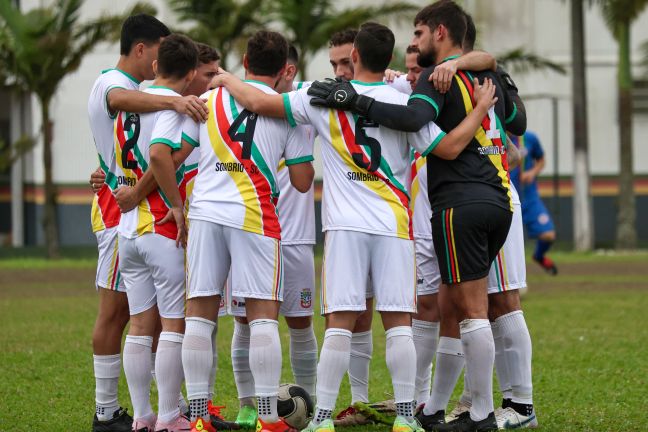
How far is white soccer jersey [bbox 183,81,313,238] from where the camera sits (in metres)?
6.85

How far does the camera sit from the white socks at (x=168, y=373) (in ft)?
22.8

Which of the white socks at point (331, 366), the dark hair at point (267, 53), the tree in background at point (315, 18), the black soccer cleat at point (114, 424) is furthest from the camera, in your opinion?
the tree in background at point (315, 18)

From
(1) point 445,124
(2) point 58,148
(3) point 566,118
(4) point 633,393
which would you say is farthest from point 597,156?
(1) point 445,124

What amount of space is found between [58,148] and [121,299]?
2337 cm

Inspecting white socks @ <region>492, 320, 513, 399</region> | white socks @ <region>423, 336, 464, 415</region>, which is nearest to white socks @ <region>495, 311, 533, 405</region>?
white socks @ <region>492, 320, 513, 399</region>

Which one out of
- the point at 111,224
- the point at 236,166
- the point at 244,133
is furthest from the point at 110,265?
the point at 244,133

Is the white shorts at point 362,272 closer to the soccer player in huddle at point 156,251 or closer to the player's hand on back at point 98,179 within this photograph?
the soccer player in huddle at point 156,251

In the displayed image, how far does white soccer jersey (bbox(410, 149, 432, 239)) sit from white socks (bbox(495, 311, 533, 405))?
0.86 meters

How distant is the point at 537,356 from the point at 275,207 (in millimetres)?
4591

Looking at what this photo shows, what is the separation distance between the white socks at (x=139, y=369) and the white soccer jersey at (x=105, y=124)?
2.69 ft

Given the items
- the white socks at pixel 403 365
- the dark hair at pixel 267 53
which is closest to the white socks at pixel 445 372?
the white socks at pixel 403 365

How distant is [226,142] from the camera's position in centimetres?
689

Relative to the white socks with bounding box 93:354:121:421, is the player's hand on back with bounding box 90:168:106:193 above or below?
above

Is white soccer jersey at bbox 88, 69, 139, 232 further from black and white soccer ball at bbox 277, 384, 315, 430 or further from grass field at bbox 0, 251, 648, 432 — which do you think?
black and white soccer ball at bbox 277, 384, 315, 430
